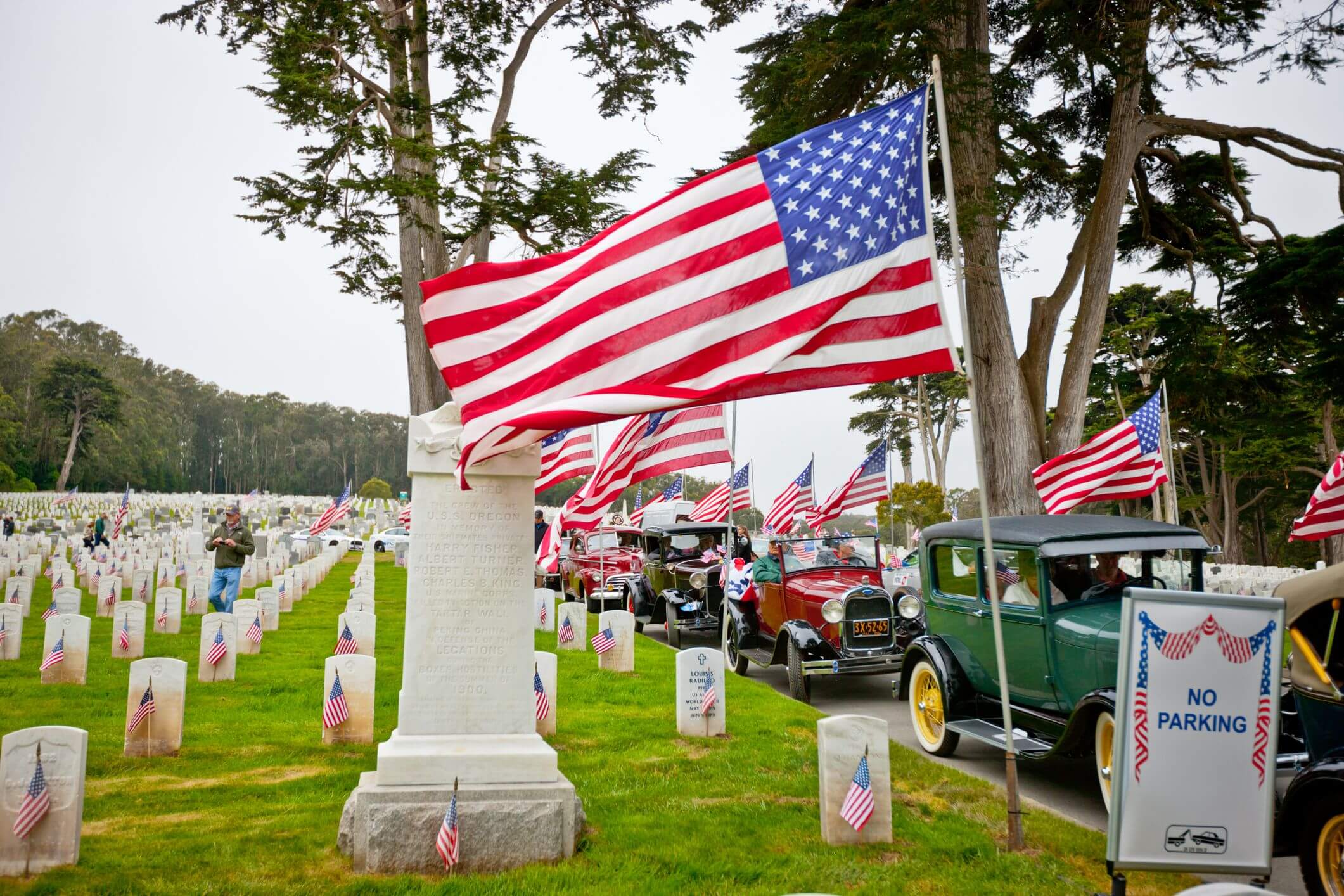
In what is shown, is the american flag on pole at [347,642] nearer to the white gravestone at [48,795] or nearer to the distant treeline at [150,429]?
the white gravestone at [48,795]

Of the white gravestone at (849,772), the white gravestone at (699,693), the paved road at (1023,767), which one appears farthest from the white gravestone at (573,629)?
the white gravestone at (849,772)

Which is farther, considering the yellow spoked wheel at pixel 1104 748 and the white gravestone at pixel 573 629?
the white gravestone at pixel 573 629

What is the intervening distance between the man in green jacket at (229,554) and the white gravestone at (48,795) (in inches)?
307

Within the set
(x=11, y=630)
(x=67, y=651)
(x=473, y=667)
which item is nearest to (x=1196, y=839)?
(x=473, y=667)

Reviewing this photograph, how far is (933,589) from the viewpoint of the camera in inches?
334

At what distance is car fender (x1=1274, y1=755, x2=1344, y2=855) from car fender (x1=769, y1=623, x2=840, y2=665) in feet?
19.3

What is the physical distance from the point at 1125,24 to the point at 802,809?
12305 millimetres

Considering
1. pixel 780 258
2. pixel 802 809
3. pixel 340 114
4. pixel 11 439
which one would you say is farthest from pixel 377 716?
pixel 11 439

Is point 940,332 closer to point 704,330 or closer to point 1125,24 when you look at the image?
point 704,330

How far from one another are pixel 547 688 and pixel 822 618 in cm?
406

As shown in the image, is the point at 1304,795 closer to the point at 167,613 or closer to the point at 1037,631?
the point at 1037,631

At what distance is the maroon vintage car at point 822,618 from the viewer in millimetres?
10078

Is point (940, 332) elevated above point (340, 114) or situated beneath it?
situated beneath

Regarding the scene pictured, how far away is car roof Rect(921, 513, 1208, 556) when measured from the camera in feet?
22.5
